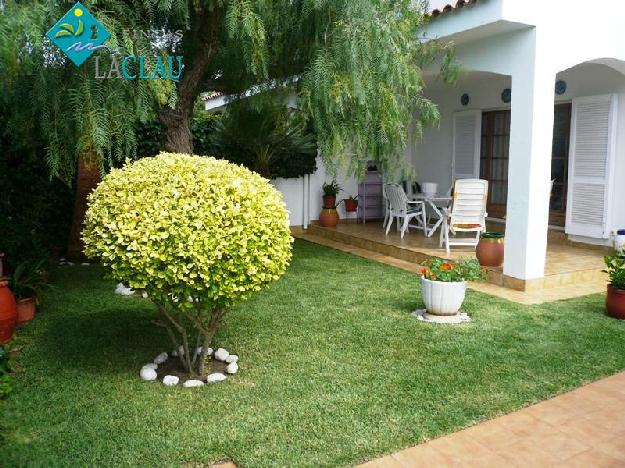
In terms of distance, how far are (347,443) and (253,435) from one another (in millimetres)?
565

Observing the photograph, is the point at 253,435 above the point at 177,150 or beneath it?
beneath

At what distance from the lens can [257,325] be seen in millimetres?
5566

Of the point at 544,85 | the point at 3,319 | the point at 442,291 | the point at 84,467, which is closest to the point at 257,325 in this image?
the point at 442,291

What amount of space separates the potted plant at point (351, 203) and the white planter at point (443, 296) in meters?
6.49

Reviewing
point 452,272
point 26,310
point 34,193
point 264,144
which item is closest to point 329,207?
point 264,144

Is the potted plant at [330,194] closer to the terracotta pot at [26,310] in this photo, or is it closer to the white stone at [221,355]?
the terracotta pot at [26,310]

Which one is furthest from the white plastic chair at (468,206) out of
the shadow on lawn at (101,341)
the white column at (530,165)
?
the shadow on lawn at (101,341)

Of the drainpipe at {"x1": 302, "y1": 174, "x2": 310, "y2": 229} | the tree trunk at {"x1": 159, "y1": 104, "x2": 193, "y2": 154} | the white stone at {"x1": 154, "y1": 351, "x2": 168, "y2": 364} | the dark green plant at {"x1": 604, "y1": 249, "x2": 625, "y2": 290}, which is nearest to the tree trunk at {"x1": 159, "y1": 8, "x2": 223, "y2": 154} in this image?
the tree trunk at {"x1": 159, "y1": 104, "x2": 193, "y2": 154}

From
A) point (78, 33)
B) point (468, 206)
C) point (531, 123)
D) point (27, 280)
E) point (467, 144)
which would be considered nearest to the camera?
point (78, 33)

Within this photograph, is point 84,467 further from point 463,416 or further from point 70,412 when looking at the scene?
point 463,416

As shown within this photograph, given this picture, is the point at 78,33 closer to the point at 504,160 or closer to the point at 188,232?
the point at 188,232

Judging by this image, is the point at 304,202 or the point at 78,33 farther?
the point at 304,202

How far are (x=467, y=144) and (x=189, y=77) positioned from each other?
6.55 metres

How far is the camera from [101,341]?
4996mm
